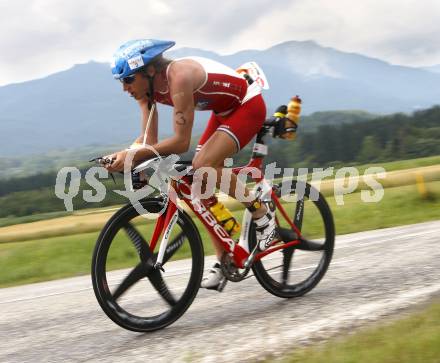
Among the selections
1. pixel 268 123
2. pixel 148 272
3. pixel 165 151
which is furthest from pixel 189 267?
pixel 268 123

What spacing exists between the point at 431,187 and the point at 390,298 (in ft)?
41.4

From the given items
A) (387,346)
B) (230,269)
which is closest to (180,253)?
(230,269)

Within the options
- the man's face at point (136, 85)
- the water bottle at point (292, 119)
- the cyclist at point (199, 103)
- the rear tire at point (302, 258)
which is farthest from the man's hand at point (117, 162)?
the water bottle at point (292, 119)

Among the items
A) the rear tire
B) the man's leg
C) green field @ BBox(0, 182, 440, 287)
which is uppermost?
the man's leg

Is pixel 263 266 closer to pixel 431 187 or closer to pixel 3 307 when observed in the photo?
pixel 3 307

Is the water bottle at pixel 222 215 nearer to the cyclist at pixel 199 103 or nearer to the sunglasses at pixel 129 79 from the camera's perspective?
the cyclist at pixel 199 103

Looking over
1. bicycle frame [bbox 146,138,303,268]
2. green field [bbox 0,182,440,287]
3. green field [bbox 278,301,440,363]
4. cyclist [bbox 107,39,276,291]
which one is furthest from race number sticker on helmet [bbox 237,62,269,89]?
green field [bbox 0,182,440,287]

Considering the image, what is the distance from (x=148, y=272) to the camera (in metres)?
4.53

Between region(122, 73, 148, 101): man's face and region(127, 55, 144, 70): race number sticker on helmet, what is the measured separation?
0.37ft

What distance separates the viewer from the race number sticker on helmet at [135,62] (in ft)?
13.6

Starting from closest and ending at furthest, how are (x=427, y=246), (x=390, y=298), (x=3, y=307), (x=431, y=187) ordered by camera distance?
(x=390, y=298), (x=3, y=307), (x=427, y=246), (x=431, y=187)

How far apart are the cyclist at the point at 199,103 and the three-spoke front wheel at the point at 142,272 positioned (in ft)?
0.79

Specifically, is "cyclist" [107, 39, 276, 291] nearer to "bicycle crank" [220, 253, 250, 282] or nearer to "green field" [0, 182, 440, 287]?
"bicycle crank" [220, 253, 250, 282]

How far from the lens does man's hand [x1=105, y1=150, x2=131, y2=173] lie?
13.4 feet
